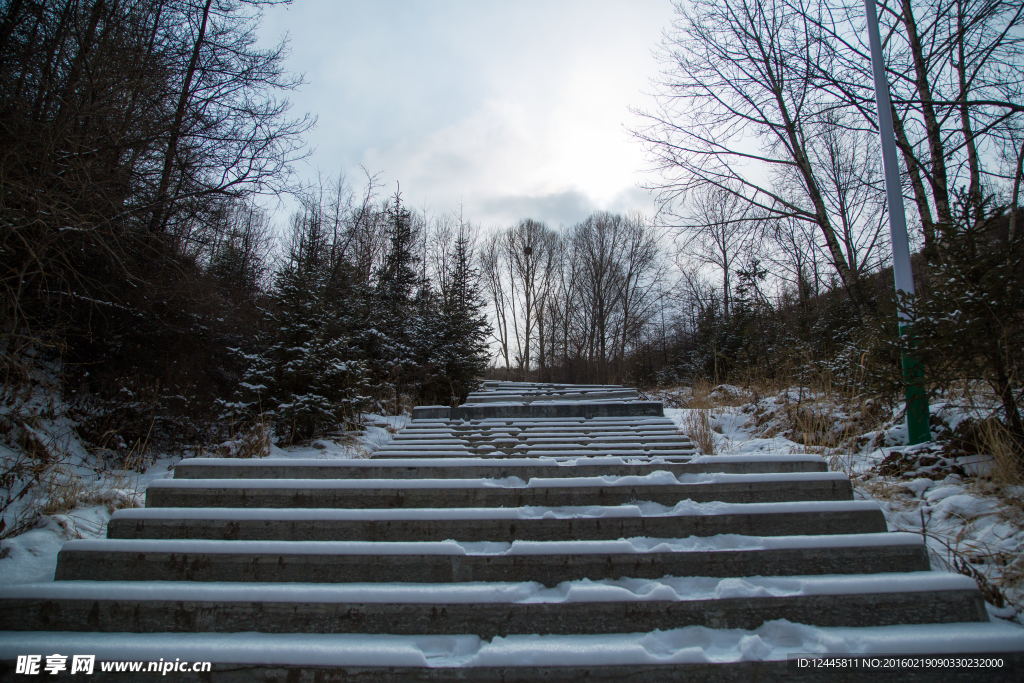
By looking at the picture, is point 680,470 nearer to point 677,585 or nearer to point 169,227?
point 677,585

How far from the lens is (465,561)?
1.98m

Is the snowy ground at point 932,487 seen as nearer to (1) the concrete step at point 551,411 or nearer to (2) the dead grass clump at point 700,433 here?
(2) the dead grass clump at point 700,433

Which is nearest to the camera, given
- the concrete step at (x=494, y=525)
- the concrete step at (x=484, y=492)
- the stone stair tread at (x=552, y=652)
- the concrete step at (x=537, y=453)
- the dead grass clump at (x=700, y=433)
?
the stone stair tread at (x=552, y=652)

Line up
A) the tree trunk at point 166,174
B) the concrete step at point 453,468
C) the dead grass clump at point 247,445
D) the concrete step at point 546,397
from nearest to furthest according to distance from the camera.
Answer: the concrete step at point 453,468, the dead grass clump at point 247,445, the tree trunk at point 166,174, the concrete step at point 546,397

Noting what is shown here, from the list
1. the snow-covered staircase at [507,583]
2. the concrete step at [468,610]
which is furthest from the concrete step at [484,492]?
the concrete step at [468,610]

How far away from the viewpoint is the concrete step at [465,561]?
77.6 inches

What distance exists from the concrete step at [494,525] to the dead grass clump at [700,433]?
58.5 inches

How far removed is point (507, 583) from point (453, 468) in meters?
0.95

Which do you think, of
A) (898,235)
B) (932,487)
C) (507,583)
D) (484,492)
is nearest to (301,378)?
(484,492)

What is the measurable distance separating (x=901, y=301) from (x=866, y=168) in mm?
9144

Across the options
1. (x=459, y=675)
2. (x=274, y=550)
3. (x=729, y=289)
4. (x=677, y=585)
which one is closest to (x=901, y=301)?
(x=677, y=585)

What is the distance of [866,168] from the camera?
32.4 ft

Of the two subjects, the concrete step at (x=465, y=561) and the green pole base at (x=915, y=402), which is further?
the green pole base at (x=915, y=402)

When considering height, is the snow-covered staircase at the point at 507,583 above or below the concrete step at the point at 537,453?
below
